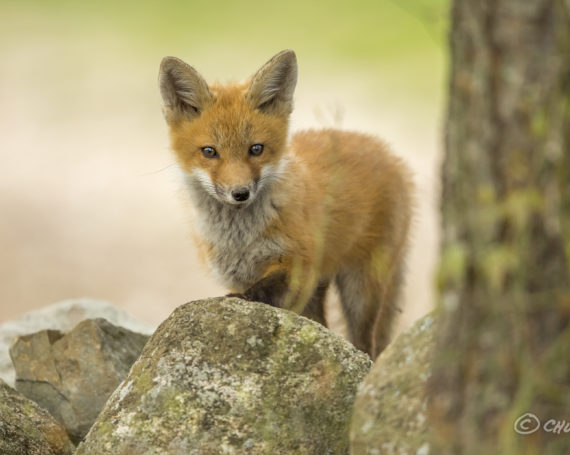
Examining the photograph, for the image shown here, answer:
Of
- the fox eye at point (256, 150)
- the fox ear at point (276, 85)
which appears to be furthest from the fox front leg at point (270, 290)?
the fox ear at point (276, 85)

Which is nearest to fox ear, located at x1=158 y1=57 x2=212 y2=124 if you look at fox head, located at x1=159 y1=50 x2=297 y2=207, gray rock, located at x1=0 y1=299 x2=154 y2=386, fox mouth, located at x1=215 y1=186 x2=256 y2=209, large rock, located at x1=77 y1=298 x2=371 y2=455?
fox head, located at x1=159 y1=50 x2=297 y2=207

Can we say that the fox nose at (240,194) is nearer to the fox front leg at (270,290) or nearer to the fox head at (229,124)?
the fox head at (229,124)

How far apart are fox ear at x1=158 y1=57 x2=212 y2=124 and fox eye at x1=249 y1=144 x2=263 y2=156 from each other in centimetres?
39

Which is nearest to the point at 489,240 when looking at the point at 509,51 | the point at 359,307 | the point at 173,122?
the point at 509,51

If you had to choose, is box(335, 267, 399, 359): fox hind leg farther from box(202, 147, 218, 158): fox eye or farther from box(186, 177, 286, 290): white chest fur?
box(202, 147, 218, 158): fox eye

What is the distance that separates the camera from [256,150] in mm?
4531

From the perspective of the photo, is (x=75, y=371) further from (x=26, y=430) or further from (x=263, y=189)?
(x=263, y=189)

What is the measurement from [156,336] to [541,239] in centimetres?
199

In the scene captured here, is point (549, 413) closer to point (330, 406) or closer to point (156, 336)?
point (330, 406)

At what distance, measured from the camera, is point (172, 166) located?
481 centimetres

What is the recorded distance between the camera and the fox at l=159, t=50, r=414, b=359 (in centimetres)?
443

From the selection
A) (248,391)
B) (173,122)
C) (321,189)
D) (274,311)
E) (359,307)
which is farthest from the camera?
(359,307)

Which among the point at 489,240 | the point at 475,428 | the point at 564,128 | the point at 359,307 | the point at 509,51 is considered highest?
the point at 359,307

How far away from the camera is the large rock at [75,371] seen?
435cm
